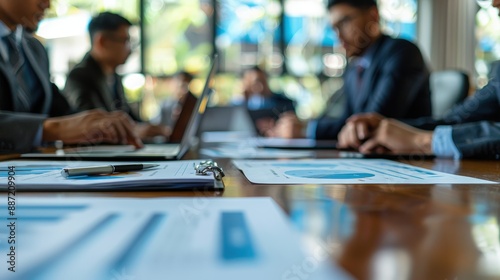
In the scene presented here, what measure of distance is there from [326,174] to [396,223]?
0.28m

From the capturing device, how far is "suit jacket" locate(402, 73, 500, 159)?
89 centimetres

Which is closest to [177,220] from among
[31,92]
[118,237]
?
[118,237]

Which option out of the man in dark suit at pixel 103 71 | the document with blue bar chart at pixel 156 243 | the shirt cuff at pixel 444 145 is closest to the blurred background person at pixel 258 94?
the man in dark suit at pixel 103 71

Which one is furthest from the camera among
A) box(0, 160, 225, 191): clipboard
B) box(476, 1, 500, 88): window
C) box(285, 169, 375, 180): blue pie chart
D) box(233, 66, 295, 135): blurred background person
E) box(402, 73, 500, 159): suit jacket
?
box(476, 1, 500, 88): window

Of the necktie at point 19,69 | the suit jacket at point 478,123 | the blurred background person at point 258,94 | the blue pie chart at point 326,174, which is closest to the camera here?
the blue pie chart at point 326,174

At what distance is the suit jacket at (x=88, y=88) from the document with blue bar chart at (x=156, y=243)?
1776mm

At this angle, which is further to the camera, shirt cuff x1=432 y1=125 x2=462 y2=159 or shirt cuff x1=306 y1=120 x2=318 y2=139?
shirt cuff x1=306 y1=120 x2=318 y2=139

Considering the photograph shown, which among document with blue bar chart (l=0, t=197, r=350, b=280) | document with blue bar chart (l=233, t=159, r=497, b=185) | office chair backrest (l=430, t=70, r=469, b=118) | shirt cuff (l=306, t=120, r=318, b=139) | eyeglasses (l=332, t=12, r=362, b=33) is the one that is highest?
eyeglasses (l=332, t=12, r=362, b=33)

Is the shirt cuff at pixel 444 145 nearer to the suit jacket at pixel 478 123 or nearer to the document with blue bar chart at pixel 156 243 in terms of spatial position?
the suit jacket at pixel 478 123

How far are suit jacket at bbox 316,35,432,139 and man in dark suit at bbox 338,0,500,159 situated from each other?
353mm

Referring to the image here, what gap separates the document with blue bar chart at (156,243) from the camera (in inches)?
9.3

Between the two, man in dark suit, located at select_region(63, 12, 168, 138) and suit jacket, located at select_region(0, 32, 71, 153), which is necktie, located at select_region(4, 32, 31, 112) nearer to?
suit jacket, located at select_region(0, 32, 71, 153)

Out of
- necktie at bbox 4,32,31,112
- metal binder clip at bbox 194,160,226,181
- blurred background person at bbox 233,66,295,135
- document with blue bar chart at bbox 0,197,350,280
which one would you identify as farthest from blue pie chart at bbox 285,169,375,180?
blurred background person at bbox 233,66,295,135

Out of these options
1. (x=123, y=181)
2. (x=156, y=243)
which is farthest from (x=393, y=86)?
(x=156, y=243)
